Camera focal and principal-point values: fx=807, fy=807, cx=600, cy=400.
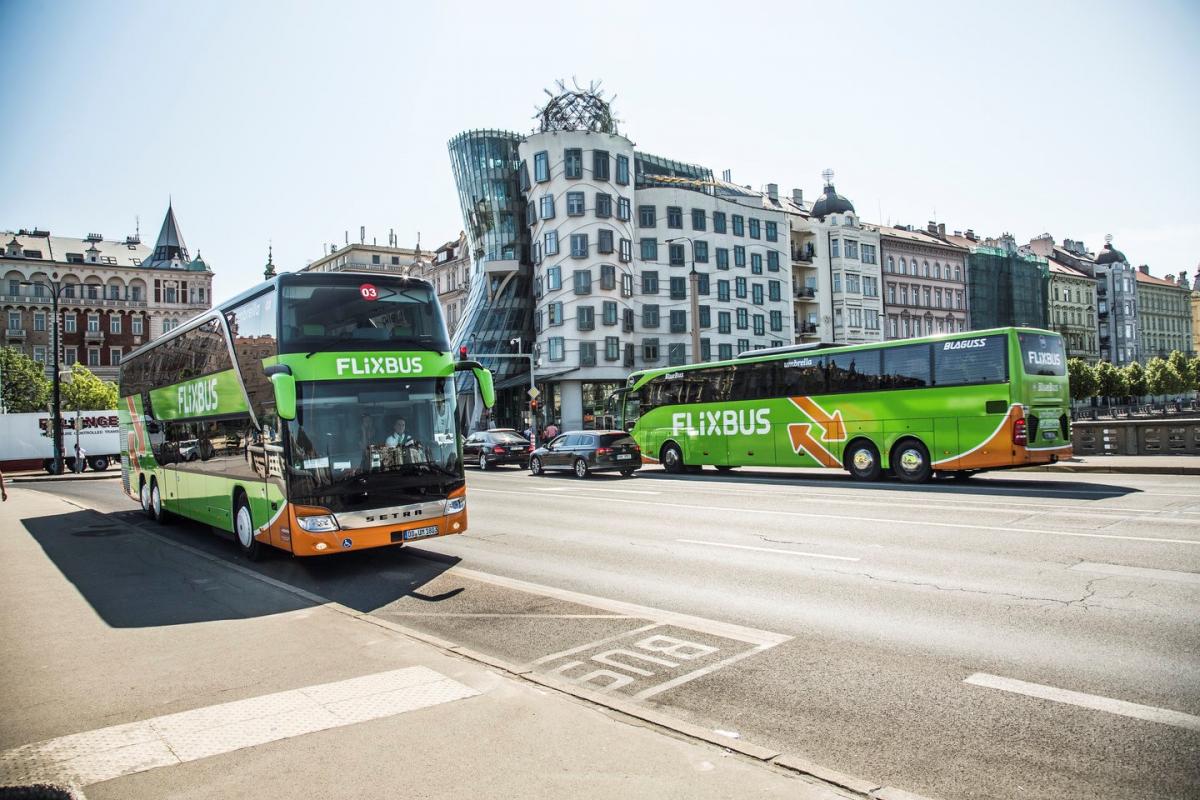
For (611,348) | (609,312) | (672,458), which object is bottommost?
(672,458)

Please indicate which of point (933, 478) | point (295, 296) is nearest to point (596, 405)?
point (933, 478)

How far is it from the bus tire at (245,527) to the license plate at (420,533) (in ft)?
8.69

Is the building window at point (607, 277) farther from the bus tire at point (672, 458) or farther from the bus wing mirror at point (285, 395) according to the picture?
the bus wing mirror at point (285, 395)

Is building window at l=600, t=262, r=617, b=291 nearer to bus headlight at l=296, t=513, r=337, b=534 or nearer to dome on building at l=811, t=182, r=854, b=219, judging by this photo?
dome on building at l=811, t=182, r=854, b=219

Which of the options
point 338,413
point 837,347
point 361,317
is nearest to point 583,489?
point 837,347

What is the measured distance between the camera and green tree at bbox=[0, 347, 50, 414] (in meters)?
67.4

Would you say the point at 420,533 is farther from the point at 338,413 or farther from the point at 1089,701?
the point at 1089,701

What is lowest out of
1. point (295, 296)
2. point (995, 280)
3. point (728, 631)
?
point (728, 631)

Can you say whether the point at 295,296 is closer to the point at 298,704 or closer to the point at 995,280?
the point at 298,704

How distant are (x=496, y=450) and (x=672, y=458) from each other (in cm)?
953

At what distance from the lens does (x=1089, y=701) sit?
4852 mm

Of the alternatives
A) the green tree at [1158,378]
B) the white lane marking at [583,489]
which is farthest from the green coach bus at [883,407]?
the green tree at [1158,378]

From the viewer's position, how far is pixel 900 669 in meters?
5.63

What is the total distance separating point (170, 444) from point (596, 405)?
43352mm
